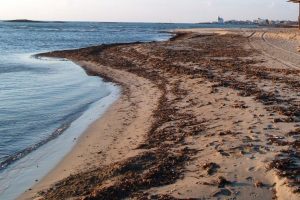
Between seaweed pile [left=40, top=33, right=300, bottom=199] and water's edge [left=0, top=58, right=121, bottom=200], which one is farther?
water's edge [left=0, top=58, right=121, bottom=200]

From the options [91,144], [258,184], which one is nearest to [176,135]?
[91,144]

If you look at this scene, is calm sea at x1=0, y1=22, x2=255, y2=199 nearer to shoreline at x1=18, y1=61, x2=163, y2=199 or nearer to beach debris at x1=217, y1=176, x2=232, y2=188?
shoreline at x1=18, y1=61, x2=163, y2=199

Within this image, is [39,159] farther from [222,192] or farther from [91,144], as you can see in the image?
[222,192]

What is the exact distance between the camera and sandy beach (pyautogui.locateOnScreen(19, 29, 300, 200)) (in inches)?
255

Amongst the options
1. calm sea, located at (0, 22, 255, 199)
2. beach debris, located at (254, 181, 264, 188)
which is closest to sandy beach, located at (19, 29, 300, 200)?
beach debris, located at (254, 181, 264, 188)

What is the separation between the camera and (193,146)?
8.48m

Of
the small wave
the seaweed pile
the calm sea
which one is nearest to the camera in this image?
the seaweed pile

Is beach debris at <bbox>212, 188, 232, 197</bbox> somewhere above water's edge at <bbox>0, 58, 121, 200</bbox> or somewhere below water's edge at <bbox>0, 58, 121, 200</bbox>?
above

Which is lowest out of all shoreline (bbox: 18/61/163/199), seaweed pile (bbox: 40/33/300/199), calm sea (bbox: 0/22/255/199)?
calm sea (bbox: 0/22/255/199)

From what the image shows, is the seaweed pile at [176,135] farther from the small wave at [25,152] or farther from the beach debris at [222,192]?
the small wave at [25,152]

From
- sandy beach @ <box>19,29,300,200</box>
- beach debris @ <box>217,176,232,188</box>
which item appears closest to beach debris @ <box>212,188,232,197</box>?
sandy beach @ <box>19,29,300,200</box>

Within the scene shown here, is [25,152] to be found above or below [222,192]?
below

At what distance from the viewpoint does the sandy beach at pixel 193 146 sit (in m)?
6.48

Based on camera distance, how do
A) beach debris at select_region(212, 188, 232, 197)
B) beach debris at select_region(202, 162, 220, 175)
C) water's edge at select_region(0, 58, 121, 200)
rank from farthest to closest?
water's edge at select_region(0, 58, 121, 200)
beach debris at select_region(202, 162, 220, 175)
beach debris at select_region(212, 188, 232, 197)
